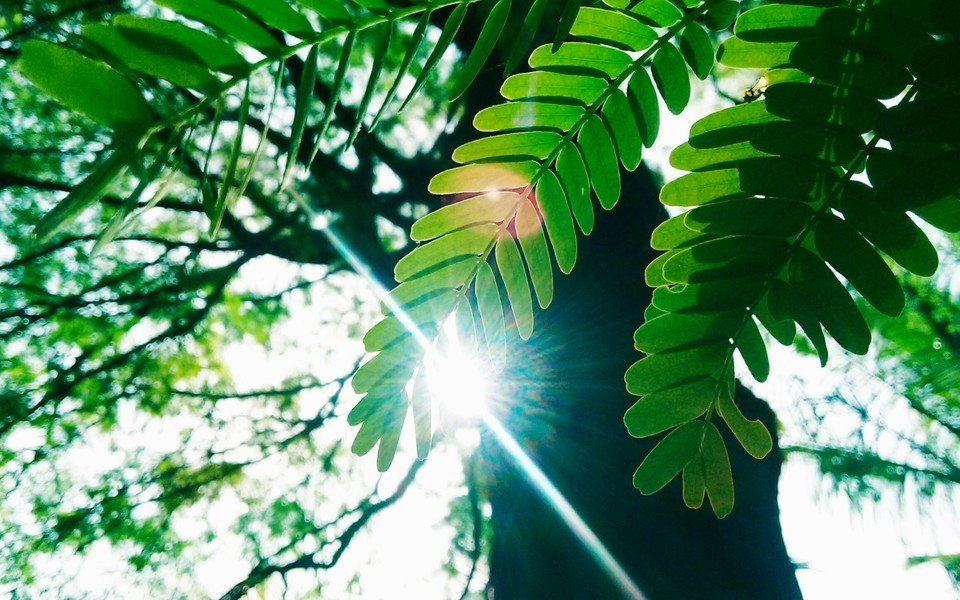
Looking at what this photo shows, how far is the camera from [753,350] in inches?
25.0

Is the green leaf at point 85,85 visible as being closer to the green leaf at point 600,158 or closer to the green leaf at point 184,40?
the green leaf at point 184,40

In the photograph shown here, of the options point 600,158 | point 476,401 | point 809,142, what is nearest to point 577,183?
point 600,158

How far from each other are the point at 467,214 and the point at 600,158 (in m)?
0.17

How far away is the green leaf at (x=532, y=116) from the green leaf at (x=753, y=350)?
30 centimetres

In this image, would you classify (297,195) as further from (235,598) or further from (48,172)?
(235,598)

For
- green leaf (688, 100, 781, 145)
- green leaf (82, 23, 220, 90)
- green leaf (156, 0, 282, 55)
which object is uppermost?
green leaf (156, 0, 282, 55)

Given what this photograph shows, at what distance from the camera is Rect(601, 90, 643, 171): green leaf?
2.19 ft

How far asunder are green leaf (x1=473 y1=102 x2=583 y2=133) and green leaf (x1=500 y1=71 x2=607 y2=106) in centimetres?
1

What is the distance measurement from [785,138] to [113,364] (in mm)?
3909

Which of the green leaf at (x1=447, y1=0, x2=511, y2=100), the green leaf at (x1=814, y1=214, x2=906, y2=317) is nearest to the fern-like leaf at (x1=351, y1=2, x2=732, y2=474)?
the green leaf at (x1=447, y1=0, x2=511, y2=100)

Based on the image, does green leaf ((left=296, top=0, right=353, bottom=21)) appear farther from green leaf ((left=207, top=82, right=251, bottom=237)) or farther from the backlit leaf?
the backlit leaf

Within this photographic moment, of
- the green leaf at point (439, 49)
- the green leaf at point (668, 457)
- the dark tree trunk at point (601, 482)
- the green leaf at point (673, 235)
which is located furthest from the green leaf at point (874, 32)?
the dark tree trunk at point (601, 482)

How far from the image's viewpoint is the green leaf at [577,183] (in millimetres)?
686

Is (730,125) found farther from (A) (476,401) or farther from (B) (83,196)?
(A) (476,401)
